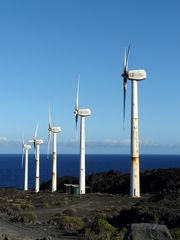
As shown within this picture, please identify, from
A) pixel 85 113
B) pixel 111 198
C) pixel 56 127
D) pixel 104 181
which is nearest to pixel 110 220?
pixel 111 198

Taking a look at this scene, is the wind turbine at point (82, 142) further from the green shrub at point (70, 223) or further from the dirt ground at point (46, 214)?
the green shrub at point (70, 223)

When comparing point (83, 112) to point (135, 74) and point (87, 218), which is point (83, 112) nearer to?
point (135, 74)

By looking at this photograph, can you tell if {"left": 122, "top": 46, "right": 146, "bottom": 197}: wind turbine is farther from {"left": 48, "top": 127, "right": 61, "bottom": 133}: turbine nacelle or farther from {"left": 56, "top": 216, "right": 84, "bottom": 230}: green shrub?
{"left": 48, "top": 127, "right": 61, "bottom": 133}: turbine nacelle

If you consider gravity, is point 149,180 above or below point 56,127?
below

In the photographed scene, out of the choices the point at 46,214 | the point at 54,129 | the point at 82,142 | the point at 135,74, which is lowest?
the point at 46,214

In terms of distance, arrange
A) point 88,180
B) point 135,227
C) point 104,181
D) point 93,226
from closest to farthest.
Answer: point 135,227, point 93,226, point 104,181, point 88,180

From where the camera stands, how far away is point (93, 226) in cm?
2455

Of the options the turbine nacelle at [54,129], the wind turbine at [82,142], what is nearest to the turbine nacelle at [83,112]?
the wind turbine at [82,142]

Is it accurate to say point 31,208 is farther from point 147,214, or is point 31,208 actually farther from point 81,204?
point 147,214

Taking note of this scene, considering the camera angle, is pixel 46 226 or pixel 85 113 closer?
pixel 46 226

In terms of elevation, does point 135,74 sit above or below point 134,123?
above

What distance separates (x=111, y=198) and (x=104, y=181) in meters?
31.6

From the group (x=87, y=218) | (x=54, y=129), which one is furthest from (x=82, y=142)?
(x=87, y=218)

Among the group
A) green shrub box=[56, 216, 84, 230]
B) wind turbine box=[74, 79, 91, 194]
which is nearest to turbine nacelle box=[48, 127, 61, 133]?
wind turbine box=[74, 79, 91, 194]
